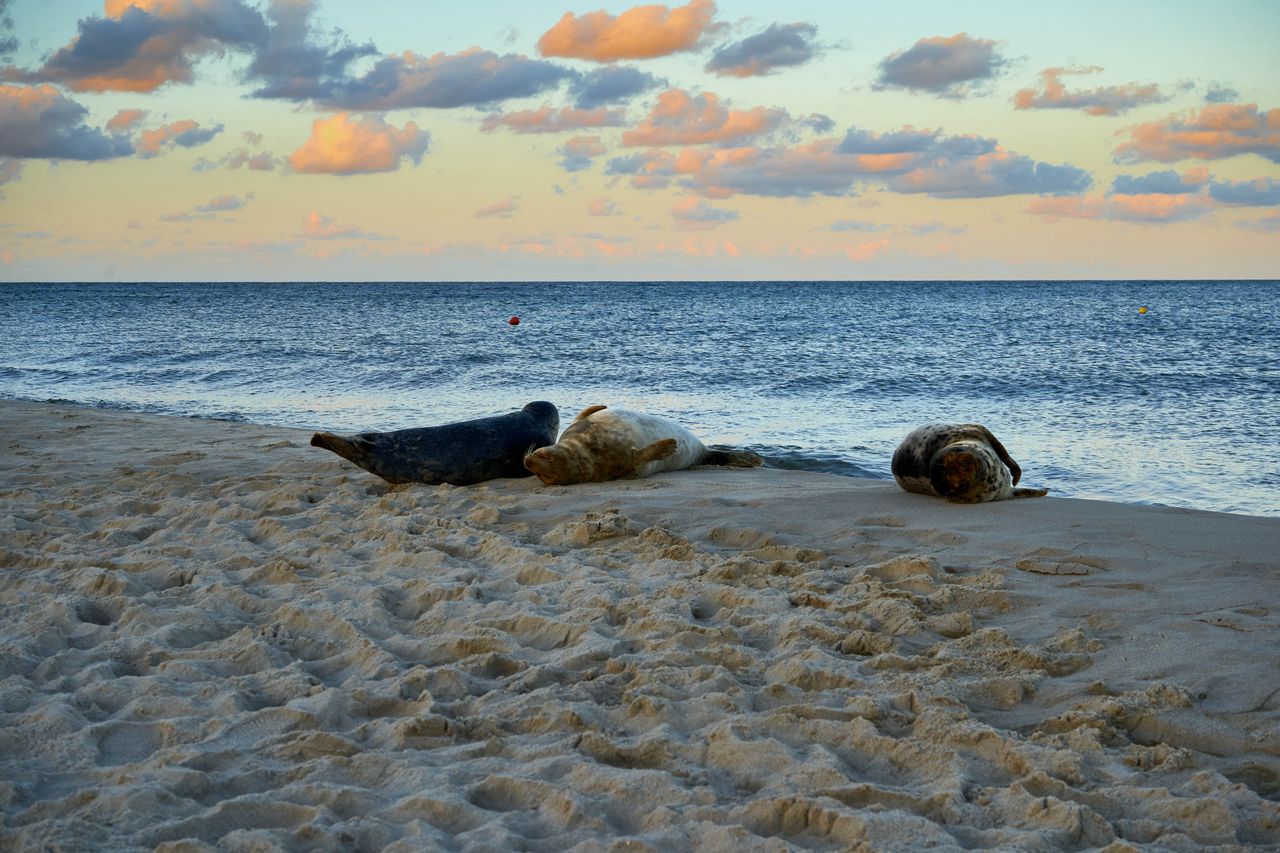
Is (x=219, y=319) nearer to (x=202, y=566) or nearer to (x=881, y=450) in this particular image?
(x=881, y=450)

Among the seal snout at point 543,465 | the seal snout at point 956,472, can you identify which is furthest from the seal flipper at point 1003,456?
the seal snout at point 543,465

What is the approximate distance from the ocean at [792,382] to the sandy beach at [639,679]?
431cm

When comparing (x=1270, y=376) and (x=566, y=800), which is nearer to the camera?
(x=566, y=800)

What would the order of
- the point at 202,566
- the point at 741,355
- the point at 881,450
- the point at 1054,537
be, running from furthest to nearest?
the point at 741,355, the point at 881,450, the point at 1054,537, the point at 202,566

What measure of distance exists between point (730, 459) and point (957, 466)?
2.64 metres

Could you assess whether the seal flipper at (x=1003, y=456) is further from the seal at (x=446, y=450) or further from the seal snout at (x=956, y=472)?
the seal at (x=446, y=450)

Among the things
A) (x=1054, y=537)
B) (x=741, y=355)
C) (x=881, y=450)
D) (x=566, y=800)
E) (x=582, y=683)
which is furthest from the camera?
(x=741, y=355)

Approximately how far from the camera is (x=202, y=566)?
5438 millimetres

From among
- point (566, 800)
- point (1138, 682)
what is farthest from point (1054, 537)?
point (566, 800)

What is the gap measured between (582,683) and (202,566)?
2.67m

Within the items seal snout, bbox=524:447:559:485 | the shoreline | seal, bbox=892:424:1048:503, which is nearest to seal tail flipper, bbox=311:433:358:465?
seal snout, bbox=524:447:559:485

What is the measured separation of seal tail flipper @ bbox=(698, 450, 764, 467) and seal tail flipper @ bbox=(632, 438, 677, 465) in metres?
0.79

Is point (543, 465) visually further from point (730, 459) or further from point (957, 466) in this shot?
point (957, 466)

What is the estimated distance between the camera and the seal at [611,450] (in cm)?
820
